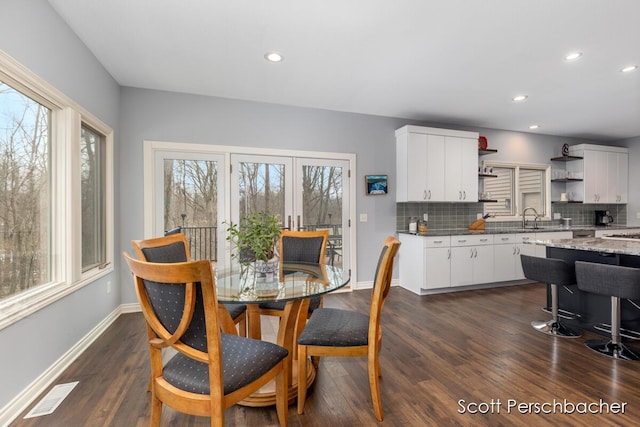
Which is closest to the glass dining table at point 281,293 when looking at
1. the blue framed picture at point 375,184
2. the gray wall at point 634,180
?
the blue framed picture at point 375,184

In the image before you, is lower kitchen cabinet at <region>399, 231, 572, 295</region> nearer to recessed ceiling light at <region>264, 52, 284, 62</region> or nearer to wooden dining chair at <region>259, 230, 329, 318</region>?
wooden dining chair at <region>259, 230, 329, 318</region>

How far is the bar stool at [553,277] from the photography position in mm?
2783

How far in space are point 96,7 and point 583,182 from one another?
7360 millimetres

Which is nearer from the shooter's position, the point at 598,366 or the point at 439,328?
Result: the point at 598,366

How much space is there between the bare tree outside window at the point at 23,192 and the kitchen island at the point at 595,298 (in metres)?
4.29

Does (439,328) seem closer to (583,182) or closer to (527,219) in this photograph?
(527,219)

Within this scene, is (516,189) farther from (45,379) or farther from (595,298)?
(45,379)

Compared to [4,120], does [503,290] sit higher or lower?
lower

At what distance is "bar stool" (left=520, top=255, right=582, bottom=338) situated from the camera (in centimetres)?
278

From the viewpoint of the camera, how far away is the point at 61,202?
2.41m

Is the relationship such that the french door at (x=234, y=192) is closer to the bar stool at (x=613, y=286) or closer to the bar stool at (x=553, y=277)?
the bar stool at (x=553, y=277)

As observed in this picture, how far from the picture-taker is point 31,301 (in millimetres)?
1966

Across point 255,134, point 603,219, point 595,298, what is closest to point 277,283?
point 255,134

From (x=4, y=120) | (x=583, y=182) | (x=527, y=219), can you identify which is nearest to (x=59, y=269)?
(x=4, y=120)
